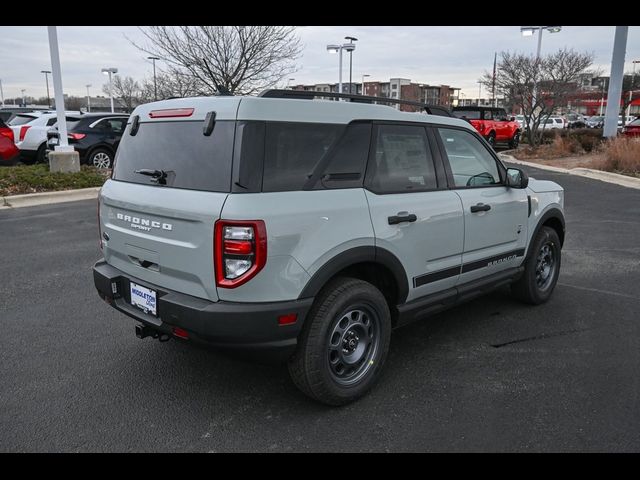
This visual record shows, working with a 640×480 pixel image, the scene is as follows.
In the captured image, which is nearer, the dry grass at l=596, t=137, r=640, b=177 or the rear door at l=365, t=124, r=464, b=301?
the rear door at l=365, t=124, r=464, b=301

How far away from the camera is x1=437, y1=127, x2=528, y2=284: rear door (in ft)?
13.1

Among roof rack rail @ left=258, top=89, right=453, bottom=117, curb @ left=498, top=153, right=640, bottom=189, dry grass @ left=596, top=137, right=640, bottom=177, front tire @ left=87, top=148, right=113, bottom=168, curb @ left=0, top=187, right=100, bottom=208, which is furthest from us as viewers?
dry grass @ left=596, top=137, right=640, bottom=177

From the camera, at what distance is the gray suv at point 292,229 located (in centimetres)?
276

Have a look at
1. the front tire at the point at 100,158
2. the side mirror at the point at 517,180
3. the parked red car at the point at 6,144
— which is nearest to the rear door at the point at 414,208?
the side mirror at the point at 517,180

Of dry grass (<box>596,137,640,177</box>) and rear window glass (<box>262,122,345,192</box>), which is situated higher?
rear window glass (<box>262,122,345,192</box>)

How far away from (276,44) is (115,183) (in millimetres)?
15544

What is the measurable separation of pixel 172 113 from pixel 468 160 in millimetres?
2355

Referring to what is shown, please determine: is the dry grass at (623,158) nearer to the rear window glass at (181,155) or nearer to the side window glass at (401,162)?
the side window glass at (401,162)

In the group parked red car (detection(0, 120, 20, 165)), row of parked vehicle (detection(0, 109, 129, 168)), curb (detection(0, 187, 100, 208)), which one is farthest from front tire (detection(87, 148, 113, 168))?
curb (detection(0, 187, 100, 208))

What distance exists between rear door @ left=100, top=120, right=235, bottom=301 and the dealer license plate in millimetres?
61

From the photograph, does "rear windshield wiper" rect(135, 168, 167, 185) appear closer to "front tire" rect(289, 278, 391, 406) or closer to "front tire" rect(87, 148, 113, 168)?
"front tire" rect(289, 278, 391, 406)

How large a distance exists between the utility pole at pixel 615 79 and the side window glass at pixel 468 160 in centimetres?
1763

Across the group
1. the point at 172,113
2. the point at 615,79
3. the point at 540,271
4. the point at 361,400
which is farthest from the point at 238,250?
the point at 615,79

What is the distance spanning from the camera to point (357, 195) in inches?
125
